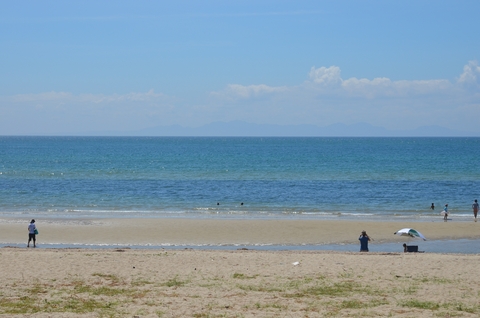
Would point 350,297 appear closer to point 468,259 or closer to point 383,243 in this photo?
point 468,259

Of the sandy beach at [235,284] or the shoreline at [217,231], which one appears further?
the shoreline at [217,231]

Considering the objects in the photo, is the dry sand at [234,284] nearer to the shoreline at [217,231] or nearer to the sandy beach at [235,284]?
the sandy beach at [235,284]

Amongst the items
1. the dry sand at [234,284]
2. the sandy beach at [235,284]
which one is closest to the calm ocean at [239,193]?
the dry sand at [234,284]

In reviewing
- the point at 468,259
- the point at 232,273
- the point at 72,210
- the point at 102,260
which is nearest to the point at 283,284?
the point at 232,273

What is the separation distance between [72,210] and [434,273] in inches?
1120

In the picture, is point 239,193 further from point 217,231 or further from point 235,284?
point 235,284

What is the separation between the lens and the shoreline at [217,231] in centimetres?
2761

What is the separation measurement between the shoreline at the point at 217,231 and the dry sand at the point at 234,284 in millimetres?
5329

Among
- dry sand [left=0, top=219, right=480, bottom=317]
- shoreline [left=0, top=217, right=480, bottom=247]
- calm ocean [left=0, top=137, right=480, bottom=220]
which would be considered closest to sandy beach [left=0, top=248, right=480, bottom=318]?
dry sand [left=0, top=219, right=480, bottom=317]

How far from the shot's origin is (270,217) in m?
36.9

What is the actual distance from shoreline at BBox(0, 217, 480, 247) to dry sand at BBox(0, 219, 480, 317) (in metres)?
5.33

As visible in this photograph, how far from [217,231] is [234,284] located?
47.0 feet

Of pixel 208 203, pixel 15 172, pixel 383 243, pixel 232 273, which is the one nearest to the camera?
pixel 232 273

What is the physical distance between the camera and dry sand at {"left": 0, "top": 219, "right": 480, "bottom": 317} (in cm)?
1360
